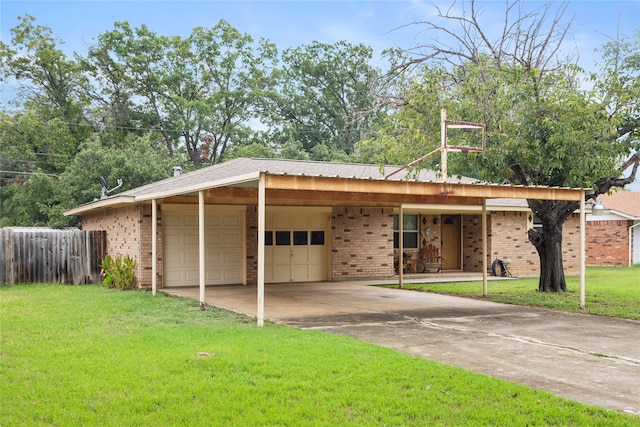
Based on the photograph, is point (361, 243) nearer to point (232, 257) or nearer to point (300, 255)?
point (300, 255)

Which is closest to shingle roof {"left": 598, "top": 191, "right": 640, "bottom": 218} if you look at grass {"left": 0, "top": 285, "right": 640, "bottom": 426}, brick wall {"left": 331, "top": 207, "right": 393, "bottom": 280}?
brick wall {"left": 331, "top": 207, "right": 393, "bottom": 280}

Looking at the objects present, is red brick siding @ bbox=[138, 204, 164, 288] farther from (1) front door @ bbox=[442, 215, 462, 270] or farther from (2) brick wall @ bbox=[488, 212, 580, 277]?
(2) brick wall @ bbox=[488, 212, 580, 277]

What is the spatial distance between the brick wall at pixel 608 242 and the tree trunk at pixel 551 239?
13754 mm

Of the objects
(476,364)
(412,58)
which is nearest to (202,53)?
(412,58)

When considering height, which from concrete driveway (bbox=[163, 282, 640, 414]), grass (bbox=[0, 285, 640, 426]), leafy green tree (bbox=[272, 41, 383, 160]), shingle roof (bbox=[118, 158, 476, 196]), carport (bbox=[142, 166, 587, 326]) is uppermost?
leafy green tree (bbox=[272, 41, 383, 160])

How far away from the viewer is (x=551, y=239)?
14.5 m

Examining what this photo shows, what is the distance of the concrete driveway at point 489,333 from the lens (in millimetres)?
6301

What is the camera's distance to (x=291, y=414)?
5.05 meters

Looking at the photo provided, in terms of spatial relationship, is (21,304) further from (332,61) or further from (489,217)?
(332,61)

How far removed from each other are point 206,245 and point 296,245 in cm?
290

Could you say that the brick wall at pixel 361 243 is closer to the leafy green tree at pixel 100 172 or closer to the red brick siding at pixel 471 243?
the red brick siding at pixel 471 243

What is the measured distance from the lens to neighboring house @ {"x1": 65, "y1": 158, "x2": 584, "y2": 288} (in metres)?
14.7

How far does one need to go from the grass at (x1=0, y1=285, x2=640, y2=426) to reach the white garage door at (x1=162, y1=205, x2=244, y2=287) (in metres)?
7.05

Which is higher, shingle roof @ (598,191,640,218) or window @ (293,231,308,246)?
shingle roof @ (598,191,640,218)
